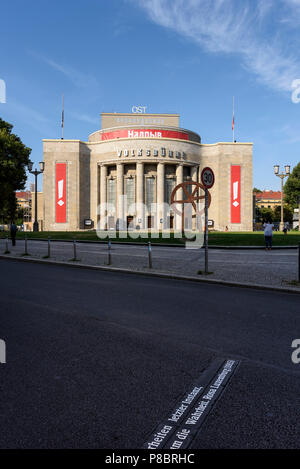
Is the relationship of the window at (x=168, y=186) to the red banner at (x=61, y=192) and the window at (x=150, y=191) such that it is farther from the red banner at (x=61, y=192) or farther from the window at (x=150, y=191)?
the red banner at (x=61, y=192)

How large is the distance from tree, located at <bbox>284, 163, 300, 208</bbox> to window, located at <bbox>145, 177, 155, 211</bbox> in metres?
28.7

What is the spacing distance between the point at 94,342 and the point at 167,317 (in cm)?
162

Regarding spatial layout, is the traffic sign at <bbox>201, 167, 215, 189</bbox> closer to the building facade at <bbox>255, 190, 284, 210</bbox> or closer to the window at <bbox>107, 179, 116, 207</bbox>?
the window at <bbox>107, 179, 116, 207</bbox>

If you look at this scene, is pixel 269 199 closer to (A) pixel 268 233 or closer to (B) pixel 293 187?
(B) pixel 293 187

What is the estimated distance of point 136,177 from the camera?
64.1 m

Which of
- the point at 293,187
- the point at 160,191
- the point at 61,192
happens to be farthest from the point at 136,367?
the point at 293,187

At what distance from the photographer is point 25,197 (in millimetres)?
162250

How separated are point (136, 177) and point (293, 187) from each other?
32492mm

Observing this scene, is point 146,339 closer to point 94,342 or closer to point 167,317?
point 94,342

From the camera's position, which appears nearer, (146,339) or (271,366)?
(271,366)

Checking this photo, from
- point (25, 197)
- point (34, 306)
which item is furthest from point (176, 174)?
point (25, 197)

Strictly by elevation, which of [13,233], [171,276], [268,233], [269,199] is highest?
[269,199]
